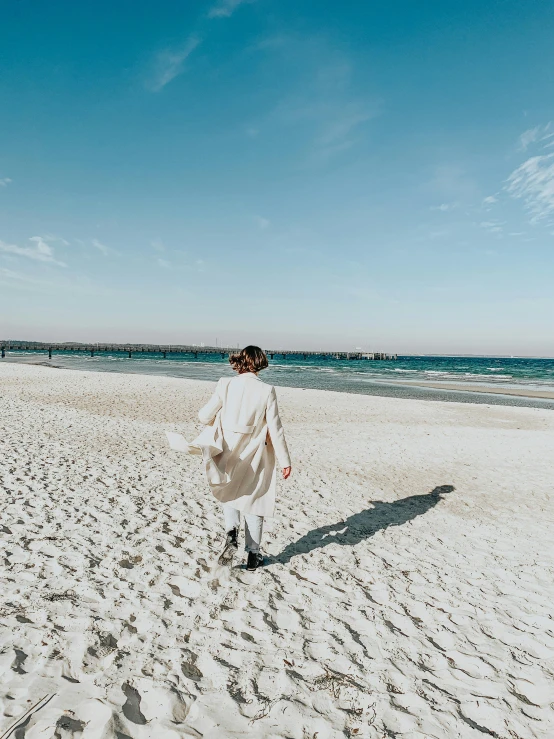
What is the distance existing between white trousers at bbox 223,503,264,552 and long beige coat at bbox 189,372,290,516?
112mm

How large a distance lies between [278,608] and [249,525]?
74 centimetres

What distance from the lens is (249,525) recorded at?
3963mm

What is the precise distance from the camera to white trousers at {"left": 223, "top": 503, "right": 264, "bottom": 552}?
12.9ft

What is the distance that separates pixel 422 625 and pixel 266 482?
5.83 feet

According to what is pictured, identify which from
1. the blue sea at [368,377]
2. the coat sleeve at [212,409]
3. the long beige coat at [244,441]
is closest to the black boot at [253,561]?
the long beige coat at [244,441]

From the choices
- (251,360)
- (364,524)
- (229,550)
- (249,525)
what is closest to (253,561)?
(229,550)

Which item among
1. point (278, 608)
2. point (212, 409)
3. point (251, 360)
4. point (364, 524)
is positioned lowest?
point (364, 524)

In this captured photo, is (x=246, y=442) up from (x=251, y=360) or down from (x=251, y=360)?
down

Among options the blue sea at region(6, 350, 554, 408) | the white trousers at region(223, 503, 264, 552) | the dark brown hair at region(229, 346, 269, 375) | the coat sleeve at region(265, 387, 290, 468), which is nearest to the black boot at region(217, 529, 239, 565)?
the white trousers at region(223, 503, 264, 552)

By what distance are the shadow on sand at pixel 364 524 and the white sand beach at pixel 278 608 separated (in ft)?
0.14

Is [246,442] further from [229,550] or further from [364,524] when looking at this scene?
[364,524]

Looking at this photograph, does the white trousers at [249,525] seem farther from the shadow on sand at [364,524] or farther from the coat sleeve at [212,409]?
the coat sleeve at [212,409]

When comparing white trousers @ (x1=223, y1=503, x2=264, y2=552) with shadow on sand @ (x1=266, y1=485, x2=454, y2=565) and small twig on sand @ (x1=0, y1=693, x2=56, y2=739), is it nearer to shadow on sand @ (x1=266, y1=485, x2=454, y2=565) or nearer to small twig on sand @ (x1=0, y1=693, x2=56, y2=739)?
shadow on sand @ (x1=266, y1=485, x2=454, y2=565)

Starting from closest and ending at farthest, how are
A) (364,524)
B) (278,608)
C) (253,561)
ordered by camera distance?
(278,608) → (253,561) → (364,524)
